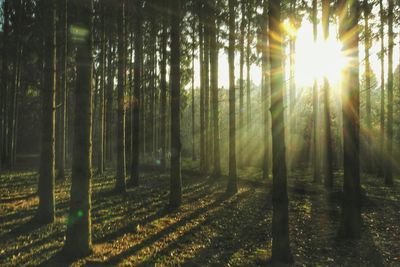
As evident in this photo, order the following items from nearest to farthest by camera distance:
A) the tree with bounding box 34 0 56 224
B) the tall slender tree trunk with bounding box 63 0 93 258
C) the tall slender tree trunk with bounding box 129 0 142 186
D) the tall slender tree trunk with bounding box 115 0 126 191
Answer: the tall slender tree trunk with bounding box 63 0 93 258 → the tree with bounding box 34 0 56 224 → the tall slender tree trunk with bounding box 115 0 126 191 → the tall slender tree trunk with bounding box 129 0 142 186

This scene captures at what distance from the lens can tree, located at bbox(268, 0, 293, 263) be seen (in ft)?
22.4

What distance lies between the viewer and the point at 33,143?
160 ft

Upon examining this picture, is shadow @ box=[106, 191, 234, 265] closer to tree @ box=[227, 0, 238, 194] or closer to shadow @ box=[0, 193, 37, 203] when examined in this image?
tree @ box=[227, 0, 238, 194]

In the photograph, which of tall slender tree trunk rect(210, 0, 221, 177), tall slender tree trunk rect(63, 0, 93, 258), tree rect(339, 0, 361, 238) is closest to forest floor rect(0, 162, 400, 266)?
tall slender tree trunk rect(63, 0, 93, 258)

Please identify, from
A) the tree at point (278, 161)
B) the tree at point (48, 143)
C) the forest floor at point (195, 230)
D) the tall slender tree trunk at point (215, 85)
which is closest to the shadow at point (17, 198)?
the forest floor at point (195, 230)

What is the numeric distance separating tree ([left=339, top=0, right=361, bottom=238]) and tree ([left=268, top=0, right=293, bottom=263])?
2.76m

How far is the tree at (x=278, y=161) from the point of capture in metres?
6.84

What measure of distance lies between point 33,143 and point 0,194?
3934cm

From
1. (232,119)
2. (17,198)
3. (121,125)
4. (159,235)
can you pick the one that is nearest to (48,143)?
(159,235)

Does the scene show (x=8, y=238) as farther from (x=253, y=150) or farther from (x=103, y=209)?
(x=253, y=150)

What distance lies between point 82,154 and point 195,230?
13.6 feet

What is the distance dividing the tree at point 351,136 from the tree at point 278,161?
9.04ft

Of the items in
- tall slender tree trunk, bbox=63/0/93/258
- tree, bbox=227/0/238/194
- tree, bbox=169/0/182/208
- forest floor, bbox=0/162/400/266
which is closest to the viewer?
tall slender tree trunk, bbox=63/0/93/258

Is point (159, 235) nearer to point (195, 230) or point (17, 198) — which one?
point (195, 230)
